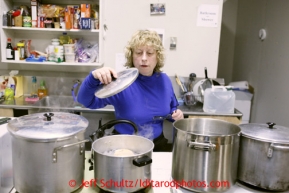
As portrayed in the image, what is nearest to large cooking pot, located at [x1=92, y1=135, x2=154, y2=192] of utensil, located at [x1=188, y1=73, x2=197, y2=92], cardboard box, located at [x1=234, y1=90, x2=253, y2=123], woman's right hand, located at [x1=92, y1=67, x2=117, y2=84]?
woman's right hand, located at [x1=92, y1=67, x2=117, y2=84]

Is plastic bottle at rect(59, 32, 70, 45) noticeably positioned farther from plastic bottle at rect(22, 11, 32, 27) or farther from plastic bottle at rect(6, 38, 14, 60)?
plastic bottle at rect(6, 38, 14, 60)

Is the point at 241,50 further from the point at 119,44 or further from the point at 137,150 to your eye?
the point at 137,150

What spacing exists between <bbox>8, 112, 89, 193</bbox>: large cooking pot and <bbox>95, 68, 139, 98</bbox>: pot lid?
0.51 ft

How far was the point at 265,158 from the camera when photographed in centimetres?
88

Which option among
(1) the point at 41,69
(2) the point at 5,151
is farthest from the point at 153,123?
(1) the point at 41,69

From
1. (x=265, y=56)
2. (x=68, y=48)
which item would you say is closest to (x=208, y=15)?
(x=265, y=56)

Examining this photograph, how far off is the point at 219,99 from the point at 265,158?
5.51ft

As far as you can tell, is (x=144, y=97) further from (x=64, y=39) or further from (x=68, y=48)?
(x=64, y=39)

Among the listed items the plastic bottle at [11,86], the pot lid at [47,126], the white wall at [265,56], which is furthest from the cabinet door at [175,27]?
the pot lid at [47,126]

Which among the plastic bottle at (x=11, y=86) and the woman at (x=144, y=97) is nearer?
the woman at (x=144, y=97)

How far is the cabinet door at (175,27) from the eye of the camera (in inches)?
104

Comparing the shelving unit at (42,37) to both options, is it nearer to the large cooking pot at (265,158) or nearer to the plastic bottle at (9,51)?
the plastic bottle at (9,51)

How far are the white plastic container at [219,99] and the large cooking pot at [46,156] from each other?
1.85 m

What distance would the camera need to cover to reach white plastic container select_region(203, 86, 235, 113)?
250 centimetres
